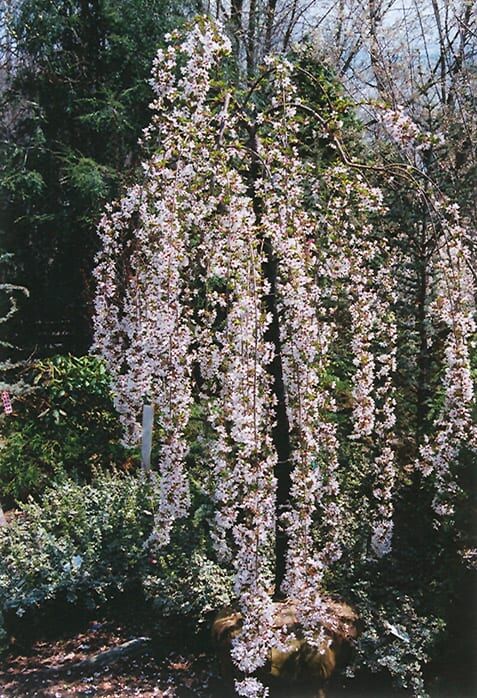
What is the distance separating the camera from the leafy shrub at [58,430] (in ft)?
13.6

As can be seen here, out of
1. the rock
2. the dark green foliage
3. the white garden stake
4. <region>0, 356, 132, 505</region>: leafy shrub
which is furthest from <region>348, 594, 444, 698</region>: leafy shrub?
the dark green foliage

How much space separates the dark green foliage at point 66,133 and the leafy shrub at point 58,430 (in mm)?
1633

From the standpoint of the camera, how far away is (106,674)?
266 cm

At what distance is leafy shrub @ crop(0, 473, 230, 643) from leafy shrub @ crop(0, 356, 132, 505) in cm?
87

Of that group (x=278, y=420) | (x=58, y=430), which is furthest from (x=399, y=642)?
(x=58, y=430)

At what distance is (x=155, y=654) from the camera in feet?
8.98

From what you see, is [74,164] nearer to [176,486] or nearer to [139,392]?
[139,392]

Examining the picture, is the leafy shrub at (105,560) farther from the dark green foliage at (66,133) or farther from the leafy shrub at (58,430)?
the dark green foliage at (66,133)

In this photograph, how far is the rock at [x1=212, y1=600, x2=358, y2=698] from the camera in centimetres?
241

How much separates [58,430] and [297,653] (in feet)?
7.43

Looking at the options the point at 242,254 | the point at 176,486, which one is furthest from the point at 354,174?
the point at 176,486

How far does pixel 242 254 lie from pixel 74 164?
388cm

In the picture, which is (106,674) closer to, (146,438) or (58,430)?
(146,438)

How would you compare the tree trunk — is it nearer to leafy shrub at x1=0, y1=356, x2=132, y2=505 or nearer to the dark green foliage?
leafy shrub at x1=0, y1=356, x2=132, y2=505
